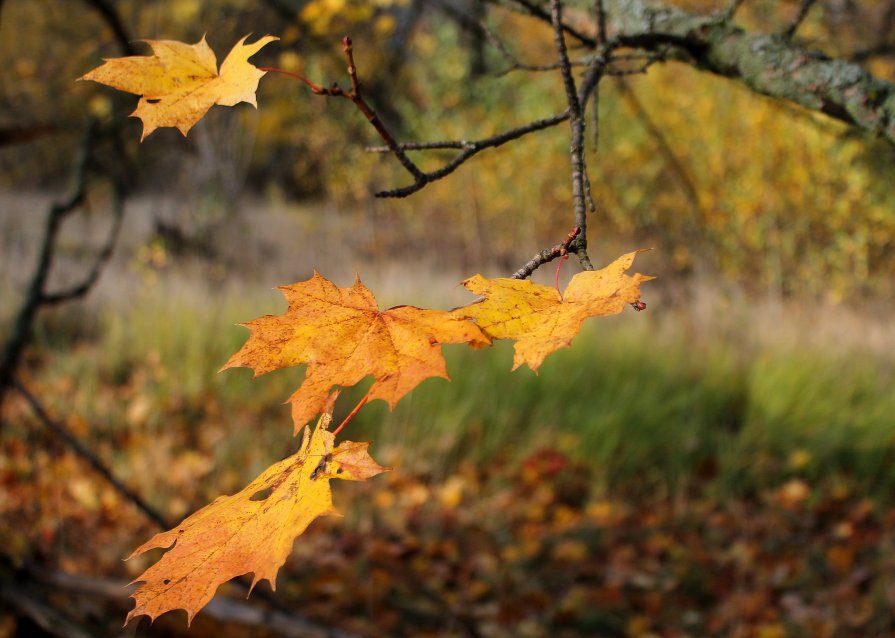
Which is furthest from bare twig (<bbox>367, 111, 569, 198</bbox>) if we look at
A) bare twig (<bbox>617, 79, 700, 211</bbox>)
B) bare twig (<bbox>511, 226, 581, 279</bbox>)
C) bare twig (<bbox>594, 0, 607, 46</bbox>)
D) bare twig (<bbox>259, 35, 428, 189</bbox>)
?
bare twig (<bbox>617, 79, 700, 211</bbox>)

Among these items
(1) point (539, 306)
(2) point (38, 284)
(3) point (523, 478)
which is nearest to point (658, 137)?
(1) point (539, 306)

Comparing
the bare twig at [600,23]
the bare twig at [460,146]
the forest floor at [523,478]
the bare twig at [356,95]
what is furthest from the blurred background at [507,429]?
the bare twig at [356,95]

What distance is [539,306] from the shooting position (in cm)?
62

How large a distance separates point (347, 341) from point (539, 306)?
15cm

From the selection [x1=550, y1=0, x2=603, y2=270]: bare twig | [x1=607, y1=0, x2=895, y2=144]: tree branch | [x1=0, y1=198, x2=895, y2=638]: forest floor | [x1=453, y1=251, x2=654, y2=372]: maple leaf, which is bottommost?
[x1=0, y1=198, x2=895, y2=638]: forest floor

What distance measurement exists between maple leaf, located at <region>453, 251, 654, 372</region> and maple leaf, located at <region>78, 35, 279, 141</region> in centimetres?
26

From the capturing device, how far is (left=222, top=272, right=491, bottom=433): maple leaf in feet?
1.98

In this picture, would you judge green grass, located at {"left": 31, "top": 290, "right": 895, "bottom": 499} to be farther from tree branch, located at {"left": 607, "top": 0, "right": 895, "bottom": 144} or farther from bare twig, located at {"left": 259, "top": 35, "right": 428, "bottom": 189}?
bare twig, located at {"left": 259, "top": 35, "right": 428, "bottom": 189}

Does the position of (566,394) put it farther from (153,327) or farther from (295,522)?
(295,522)

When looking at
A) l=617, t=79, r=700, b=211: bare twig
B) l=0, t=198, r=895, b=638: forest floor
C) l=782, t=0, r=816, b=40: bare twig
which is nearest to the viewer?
l=782, t=0, r=816, b=40: bare twig

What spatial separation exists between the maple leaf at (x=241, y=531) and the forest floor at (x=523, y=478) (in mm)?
1670

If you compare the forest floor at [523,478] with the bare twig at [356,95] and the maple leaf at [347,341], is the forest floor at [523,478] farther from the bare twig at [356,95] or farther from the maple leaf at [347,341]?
the bare twig at [356,95]

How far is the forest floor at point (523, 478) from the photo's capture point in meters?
3.05

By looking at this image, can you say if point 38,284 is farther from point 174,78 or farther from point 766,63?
point 766,63
